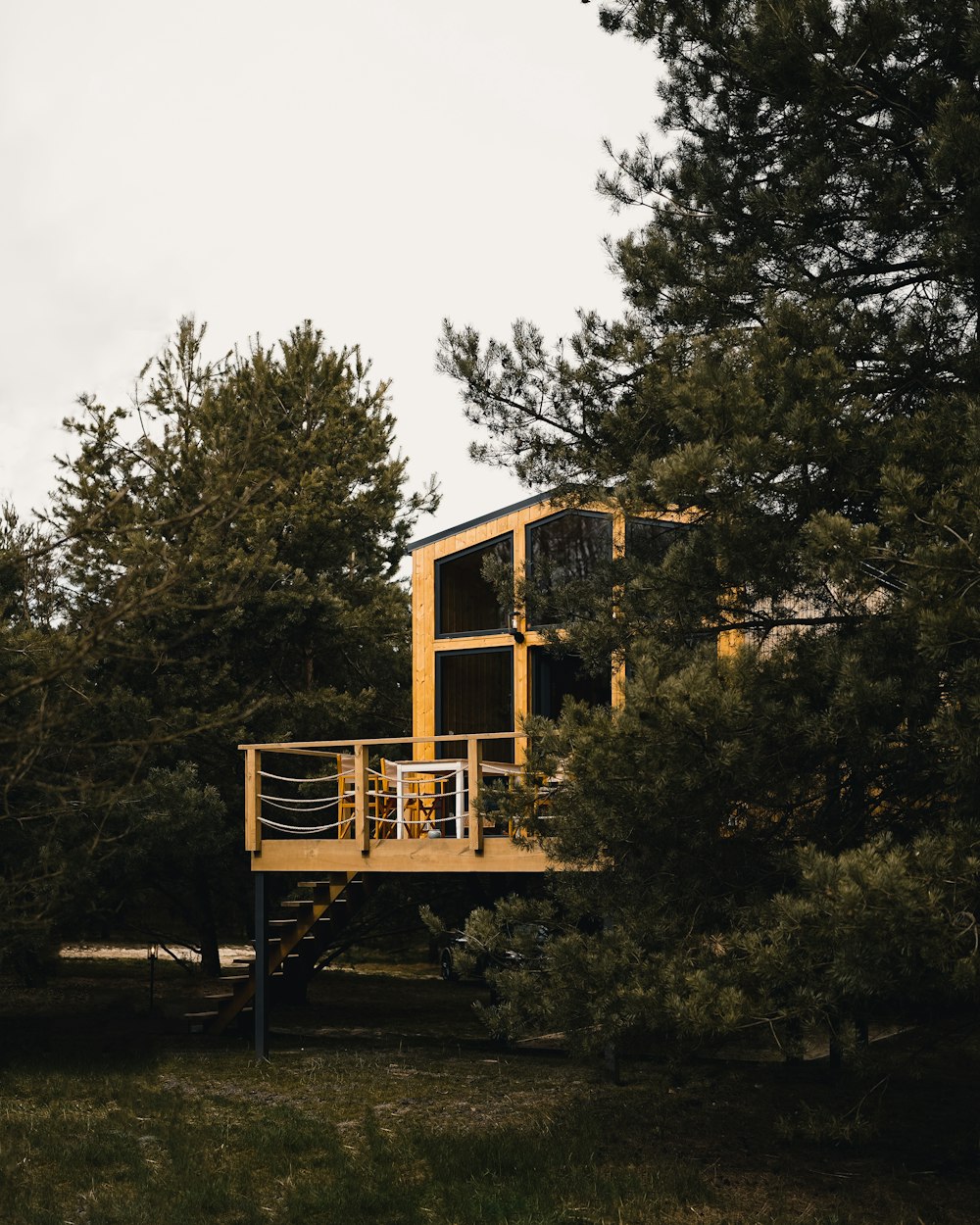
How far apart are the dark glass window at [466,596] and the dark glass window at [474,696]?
12.1 inches

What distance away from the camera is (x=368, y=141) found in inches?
612

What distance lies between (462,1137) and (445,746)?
601 centimetres

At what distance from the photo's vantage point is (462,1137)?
8.64m

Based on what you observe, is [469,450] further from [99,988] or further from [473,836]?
[99,988]

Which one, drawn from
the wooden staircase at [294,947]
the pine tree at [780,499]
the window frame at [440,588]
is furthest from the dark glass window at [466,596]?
the pine tree at [780,499]

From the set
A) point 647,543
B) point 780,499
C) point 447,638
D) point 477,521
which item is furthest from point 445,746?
point 780,499

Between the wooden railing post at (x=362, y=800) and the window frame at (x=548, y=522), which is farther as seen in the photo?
the window frame at (x=548, y=522)

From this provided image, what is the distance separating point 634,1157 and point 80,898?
6964 mm

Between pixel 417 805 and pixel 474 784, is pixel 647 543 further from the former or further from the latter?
pixel 417 805

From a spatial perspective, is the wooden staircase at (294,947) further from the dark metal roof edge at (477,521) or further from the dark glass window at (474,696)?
the dark metal roof edge at (477,521)

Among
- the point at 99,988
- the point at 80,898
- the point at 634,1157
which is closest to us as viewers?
the point at 634,1157

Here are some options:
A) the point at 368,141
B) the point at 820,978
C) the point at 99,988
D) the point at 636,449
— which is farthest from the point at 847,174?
the point at 99,988

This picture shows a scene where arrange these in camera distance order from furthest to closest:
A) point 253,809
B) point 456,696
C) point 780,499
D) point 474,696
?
1. point 456,696
2. point 474,696
3. point 253,809
4. point 780,499

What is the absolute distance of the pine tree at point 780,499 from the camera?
6.64 meters
